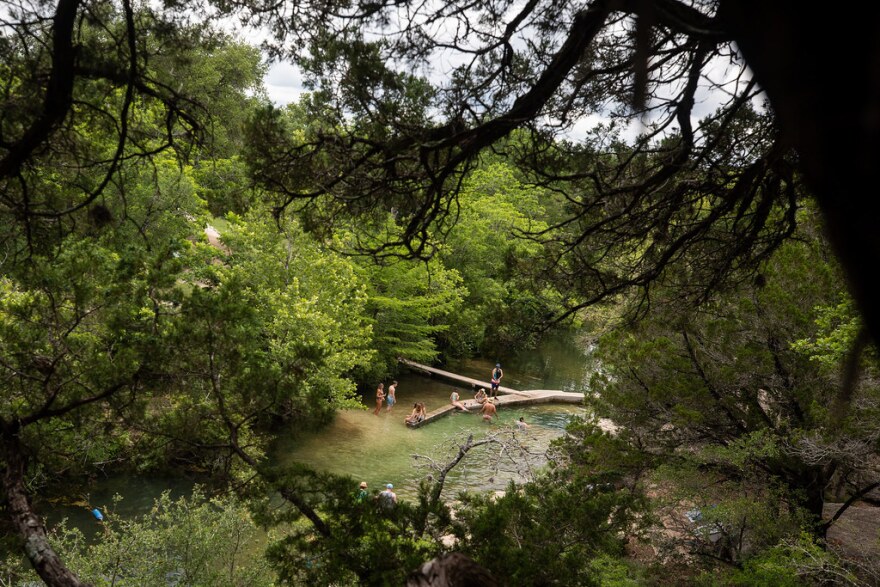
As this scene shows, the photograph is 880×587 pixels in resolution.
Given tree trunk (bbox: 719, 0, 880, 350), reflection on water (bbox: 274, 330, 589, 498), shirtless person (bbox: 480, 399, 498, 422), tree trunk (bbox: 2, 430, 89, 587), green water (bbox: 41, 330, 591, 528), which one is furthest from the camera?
shirtless person (bbox: 480, 399, 498, 422)

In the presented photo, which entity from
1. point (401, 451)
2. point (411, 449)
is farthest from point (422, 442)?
point (401, 451)

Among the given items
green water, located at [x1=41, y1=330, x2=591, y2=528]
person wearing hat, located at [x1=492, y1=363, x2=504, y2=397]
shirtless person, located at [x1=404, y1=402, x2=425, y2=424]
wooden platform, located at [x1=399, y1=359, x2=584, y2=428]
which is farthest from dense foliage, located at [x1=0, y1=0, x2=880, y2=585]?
person wearing hat, located at [x1=492, y1=363, x2=504, y2=397]

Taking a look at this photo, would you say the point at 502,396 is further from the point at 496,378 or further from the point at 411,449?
the point at 411,449

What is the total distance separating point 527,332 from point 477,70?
90.2 inches

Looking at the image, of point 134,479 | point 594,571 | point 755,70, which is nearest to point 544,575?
point 594,571

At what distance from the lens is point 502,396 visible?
24.2m

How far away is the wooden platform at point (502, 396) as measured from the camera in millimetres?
21891

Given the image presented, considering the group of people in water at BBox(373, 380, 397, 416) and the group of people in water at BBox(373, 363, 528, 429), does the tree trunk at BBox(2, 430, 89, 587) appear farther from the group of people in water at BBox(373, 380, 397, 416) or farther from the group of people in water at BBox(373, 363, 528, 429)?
the group of people in water at BBox(373, 380, 397, 416)

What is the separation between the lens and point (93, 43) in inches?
143

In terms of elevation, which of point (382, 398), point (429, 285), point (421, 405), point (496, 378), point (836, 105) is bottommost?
point (382, 398)

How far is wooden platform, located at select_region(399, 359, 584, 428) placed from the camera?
21.9 metres

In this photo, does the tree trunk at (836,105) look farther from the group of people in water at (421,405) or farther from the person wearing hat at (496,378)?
the person wearing hat at (496,378)

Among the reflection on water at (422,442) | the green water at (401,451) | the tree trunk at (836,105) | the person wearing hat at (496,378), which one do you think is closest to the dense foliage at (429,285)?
the tree trunk at (836,105)

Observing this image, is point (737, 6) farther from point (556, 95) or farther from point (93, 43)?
point (556, 95)
